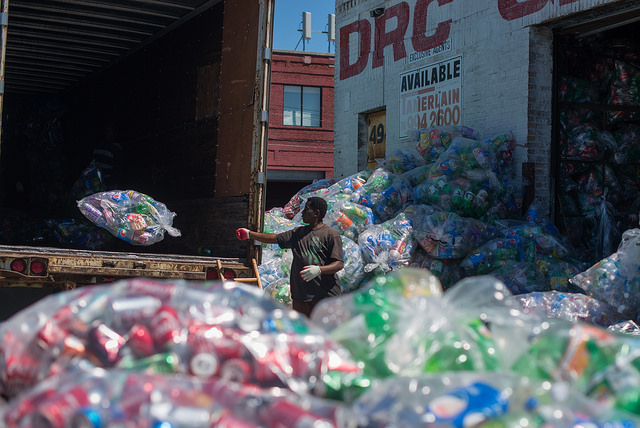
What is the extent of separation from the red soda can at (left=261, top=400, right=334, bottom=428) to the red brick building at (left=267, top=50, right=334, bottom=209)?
23640mm

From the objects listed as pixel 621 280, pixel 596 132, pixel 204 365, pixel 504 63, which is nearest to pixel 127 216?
pixel 621 280

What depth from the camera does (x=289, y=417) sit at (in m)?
1.69

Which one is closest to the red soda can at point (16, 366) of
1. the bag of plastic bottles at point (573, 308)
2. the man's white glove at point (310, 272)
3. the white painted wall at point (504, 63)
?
the man's white glove at point (310, 272)

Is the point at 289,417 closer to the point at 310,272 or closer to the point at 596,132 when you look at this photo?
the point at 310,272

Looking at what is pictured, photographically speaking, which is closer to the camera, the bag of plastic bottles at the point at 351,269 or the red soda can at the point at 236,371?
the red soda can at the point at 236,371

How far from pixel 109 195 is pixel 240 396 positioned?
5413 mm

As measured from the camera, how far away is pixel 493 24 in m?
10.1

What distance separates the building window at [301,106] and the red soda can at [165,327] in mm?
24050

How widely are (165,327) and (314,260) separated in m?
3.44

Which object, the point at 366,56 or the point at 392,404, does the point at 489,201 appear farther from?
the point at 392,404

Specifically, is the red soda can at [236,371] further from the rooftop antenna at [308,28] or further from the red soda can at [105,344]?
the rooftop antenna at [308,28]

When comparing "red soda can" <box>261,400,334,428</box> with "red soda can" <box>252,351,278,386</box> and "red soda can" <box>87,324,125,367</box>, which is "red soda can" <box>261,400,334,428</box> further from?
"red soda can" <box>87,324,125,367</box>

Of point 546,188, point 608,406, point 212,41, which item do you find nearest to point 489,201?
point 546,188

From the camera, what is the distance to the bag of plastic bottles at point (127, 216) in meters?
6.64
